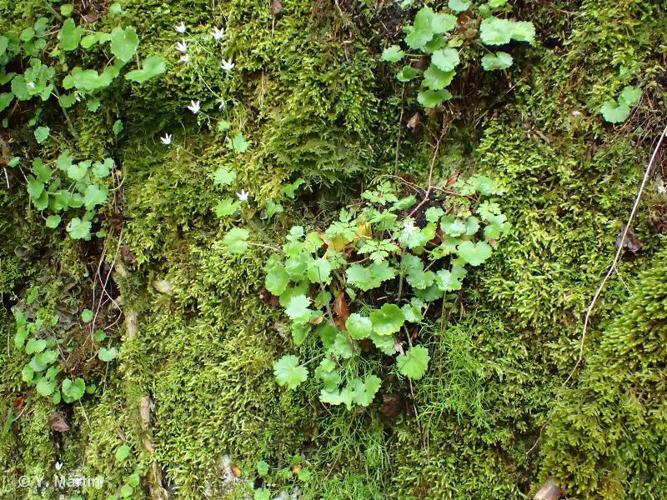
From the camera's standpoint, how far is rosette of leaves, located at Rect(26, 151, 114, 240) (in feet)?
8.12

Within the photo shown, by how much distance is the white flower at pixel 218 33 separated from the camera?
2.26m

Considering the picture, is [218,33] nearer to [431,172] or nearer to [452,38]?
[452,38]

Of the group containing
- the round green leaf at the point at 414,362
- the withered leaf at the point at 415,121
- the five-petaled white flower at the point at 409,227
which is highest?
the withered leaf at the point at 415,121

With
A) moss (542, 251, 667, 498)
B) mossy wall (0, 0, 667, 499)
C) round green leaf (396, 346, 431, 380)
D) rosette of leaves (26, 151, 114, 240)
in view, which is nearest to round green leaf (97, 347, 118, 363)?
mossy wall (0, 0, 667, 499)

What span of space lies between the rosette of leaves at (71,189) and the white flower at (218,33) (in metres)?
0.82

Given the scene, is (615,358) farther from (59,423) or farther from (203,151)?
(59,423)

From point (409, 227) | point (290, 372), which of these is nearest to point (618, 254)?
point (409, 227)

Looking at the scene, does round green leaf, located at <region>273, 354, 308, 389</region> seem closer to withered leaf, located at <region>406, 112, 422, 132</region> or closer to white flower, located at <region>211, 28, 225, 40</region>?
withered leaf, located at <region>406, 112, 422, 132</region>

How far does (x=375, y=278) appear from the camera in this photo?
1904 millimetres

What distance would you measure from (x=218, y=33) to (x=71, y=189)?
1.13 m

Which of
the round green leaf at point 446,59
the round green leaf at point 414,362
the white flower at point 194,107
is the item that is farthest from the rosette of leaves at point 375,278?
the white flower at point 194,107

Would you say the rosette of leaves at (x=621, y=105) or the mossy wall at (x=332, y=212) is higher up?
the rosette of leaves at (x=621, y=105)

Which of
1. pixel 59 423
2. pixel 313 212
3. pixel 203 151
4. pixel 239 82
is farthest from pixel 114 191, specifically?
pixel 59 423

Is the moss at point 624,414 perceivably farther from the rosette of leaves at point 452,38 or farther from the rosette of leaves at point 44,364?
the rosette of leaves at point 44,364
